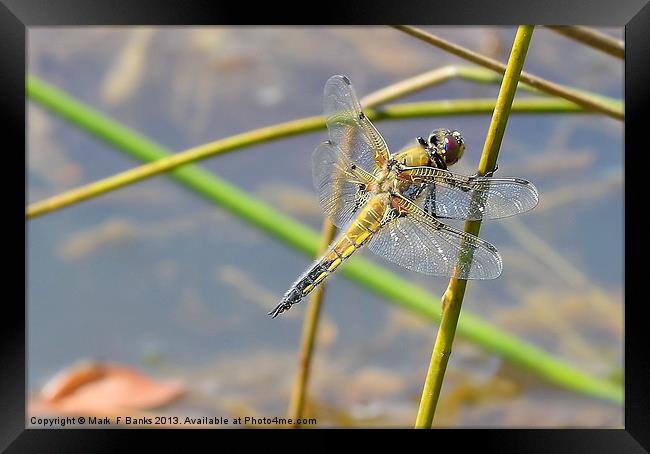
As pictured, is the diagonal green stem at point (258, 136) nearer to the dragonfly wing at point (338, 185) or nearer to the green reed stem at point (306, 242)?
the dragonfly wing at point (338, 185)

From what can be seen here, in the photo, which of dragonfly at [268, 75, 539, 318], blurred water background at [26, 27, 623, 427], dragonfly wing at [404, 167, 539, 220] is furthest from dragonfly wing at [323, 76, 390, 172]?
blurred water background at [26, 27, 623, 427]

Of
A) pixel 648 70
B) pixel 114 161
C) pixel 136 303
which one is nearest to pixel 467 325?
pixel 648 70

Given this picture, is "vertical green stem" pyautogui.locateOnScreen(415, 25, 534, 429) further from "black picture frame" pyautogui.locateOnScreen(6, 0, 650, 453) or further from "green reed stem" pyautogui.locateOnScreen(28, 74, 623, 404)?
"green reed stem" pyautogui.locateOnScreen(28, 74, 623, 404)

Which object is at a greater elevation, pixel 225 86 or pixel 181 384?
A: pixel 225 86

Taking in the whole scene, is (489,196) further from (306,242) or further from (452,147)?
(306,242)
